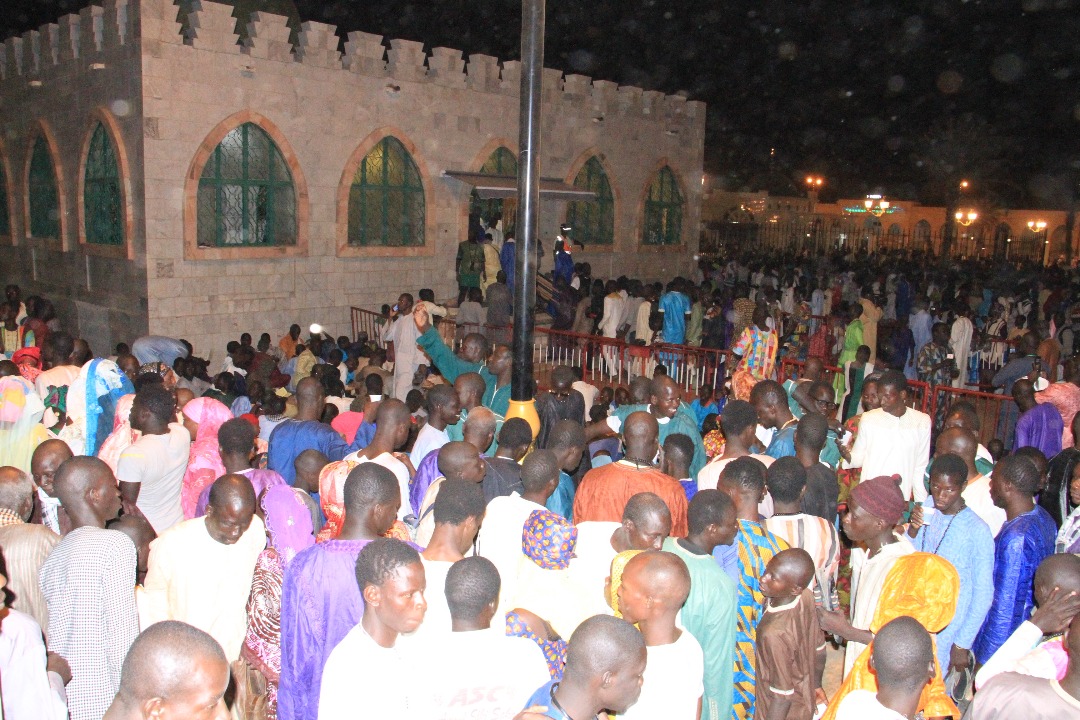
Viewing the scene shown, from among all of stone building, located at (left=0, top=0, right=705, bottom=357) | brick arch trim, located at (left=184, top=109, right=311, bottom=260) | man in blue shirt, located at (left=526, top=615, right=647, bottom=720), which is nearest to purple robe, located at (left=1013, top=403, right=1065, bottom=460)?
man in blue shirt, located at (left=526, top=615, right=647, bottom=720)

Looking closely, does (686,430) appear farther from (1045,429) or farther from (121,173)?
(121,173)

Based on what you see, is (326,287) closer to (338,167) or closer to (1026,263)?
(338,167)

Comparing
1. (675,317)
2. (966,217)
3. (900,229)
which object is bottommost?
(675,317)

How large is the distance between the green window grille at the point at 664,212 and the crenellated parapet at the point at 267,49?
215 cm

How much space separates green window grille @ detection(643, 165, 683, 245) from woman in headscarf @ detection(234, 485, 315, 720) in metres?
17.2

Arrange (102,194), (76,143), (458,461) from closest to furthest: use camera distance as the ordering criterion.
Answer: (458,461) < (102,194) < (76,143)

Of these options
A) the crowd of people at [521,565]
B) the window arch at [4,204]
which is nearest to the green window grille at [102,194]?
the window arch at [4,204]

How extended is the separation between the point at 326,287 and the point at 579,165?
6.59m

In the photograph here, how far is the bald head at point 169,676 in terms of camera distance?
2.52 m

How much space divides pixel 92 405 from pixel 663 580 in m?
4.99

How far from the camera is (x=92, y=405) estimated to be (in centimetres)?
647

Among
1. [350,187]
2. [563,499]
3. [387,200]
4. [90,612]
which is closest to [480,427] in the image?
[563,499]

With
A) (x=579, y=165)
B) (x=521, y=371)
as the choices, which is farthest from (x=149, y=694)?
(x=579, y=165)

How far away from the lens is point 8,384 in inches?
232
